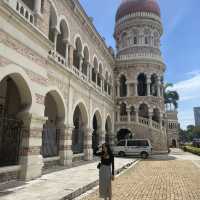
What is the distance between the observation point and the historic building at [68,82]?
29.0 ft

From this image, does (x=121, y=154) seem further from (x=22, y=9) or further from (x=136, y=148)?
(x=22, y=9)

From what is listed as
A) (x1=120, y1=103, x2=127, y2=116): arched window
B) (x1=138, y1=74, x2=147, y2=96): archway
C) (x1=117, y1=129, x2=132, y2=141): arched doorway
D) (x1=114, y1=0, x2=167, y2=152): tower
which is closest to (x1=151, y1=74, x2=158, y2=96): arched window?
(x1=114, y1=0, x2=167, y2=152): tower

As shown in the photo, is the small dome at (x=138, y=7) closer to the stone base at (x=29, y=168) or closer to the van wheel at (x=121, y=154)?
the van wheel at (x=121, y=154)

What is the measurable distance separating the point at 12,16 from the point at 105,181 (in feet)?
19.8

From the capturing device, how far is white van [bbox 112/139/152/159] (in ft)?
69.5

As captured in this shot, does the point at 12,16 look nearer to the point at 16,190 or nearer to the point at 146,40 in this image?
the point at 16,190

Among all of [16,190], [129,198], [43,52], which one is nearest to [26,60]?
[43,52]

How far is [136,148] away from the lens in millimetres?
21312

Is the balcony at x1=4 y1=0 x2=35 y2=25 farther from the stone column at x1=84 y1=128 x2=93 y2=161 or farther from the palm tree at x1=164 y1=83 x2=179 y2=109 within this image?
the palm tree at x1=164 y1=83 x2=179 y2=109

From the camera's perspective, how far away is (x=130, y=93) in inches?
1079

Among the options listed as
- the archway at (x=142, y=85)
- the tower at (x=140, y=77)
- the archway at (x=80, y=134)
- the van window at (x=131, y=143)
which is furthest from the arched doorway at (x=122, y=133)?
the archway at (x=80, y=134)

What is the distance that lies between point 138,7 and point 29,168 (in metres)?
27.4

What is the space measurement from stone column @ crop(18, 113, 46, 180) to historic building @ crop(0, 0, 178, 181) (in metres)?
0.04

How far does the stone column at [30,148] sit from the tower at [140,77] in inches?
663
